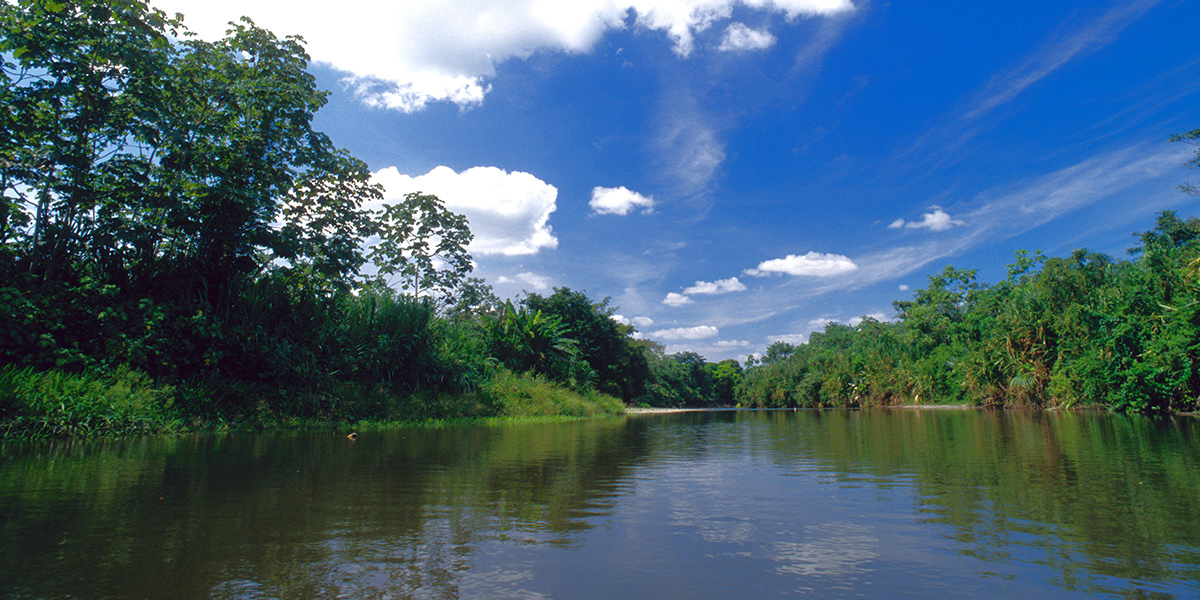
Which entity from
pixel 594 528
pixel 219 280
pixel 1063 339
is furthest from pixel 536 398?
pixel 1063 339

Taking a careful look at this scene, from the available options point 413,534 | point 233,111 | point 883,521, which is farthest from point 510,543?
point 233,111

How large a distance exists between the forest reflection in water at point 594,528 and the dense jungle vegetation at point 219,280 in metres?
4.92

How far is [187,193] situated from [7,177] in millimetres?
2410

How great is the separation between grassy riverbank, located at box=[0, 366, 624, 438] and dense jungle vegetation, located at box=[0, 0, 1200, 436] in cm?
3

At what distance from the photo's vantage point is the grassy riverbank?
23.4 feet

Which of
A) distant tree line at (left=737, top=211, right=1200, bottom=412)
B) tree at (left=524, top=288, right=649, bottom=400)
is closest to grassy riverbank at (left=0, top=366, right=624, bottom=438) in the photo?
tree at (left=524, top=288, right=649, bottom=400)

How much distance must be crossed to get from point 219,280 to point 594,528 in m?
12.0

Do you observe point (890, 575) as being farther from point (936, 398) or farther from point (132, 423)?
point (936, 398)

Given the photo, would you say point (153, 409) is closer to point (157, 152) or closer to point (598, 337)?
point (157, 152)

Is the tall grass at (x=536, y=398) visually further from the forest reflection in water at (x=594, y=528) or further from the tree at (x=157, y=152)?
the forest reflection in water at (x=594, y=528)

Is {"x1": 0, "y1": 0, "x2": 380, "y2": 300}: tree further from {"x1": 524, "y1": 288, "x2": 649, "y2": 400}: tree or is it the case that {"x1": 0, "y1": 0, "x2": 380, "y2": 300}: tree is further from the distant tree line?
the distant tree line

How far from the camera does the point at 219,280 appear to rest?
11758 mm

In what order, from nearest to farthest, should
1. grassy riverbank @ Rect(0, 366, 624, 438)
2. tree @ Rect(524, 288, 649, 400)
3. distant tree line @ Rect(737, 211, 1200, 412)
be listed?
1. grassy riverbank @ Rect(0, 366, 624, 438)
2. distant tree line @ Rect(737, 211, 1200, 412)
3. tree @ Rect(524, 288, 649, 400)

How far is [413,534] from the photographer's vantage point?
272cm
